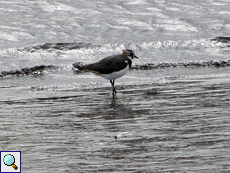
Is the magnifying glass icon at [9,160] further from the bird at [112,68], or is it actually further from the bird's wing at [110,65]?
the bird's wing at [110,65]

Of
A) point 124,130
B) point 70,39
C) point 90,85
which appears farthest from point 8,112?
point 70,39

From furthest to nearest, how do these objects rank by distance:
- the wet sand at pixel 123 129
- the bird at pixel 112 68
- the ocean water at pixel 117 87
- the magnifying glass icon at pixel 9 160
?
the bird at pixel 112 68
the ocean water at pixel 117 87
the wet sand at pixel 123 129
the magnifying glass icon at pixel 9 160

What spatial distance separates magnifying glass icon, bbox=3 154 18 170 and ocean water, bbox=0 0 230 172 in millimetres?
126

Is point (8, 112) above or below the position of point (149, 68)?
above

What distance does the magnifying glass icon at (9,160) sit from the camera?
5.16 meters

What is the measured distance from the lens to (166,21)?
16172 mm

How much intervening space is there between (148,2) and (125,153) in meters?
13.1

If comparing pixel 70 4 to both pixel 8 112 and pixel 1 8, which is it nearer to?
pixel 1 8

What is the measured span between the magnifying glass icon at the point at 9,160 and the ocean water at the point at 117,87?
126 millimetres

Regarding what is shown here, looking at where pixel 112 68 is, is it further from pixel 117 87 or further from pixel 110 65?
pixel 117 87

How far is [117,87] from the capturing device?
34.1ft

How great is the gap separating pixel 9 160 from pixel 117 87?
5.34 m

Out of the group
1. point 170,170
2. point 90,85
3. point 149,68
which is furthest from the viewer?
point 149,68

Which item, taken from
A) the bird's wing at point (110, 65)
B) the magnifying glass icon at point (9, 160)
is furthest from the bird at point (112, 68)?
the magnifying glass icon at point (9, 160)
